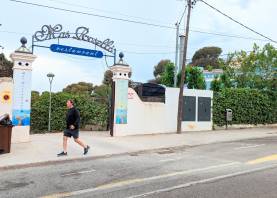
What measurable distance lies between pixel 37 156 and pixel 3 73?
28.0 metres

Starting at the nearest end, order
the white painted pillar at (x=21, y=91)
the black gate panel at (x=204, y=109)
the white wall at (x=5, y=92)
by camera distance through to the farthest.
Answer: the white wall at (x=5, y=92)
the white painted pillar at (x=21, y=91)
the black gate panel at (x=204, y=109)

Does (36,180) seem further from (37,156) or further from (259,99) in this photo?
(259,99)

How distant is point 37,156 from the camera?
11.0m

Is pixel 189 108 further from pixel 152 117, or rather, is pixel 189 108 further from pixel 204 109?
pixel 152 117

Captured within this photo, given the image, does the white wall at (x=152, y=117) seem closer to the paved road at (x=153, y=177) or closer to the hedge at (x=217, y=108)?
the hedge at (x=217, y=108)

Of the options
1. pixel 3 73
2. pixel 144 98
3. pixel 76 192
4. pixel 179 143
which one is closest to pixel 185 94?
pixel 144 98

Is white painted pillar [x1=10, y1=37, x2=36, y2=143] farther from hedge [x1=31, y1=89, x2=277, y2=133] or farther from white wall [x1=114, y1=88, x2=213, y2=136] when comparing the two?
white wall [x1=114, y1=88, x2=213, y2=136]

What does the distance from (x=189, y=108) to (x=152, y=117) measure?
254 centimetres

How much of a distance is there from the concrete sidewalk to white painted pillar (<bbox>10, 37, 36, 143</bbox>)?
0.61m

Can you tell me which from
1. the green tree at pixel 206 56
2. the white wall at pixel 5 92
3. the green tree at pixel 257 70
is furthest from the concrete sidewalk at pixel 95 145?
the green tree at pixel 206 56

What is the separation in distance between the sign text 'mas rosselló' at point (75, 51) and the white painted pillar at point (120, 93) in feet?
3.22

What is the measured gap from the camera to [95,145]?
1357cm

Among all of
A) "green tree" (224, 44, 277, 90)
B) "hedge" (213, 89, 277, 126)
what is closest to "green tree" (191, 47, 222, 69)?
"green tree" (224, 44, 277, 90)

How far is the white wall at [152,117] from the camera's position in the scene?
1680 cm
